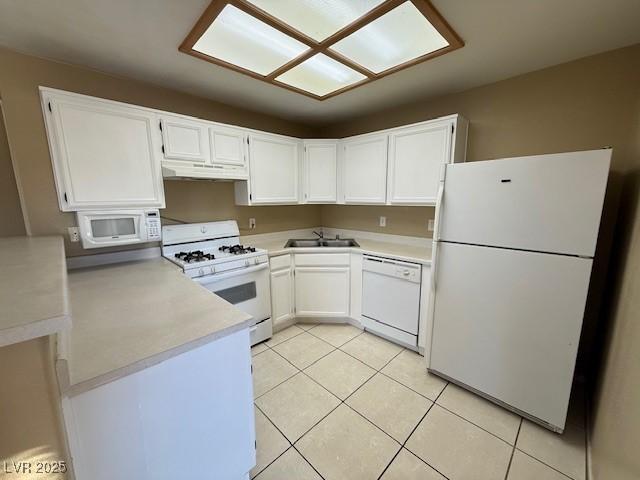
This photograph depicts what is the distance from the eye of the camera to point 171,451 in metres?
0.99

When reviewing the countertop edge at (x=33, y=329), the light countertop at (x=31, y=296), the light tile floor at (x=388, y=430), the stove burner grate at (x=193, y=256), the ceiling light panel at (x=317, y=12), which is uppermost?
the ceiling light panel at (x=317, y=12)

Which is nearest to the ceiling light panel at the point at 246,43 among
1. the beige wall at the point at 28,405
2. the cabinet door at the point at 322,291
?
the beige wall at the point at 28,405

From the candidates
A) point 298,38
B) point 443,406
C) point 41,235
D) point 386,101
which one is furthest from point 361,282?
point 41,235

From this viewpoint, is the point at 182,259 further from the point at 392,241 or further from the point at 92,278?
the point at 392,241

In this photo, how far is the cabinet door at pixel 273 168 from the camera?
2594mm

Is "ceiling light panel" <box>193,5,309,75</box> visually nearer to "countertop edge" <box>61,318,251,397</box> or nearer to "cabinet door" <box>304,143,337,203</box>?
"cabinet door" <box>304,143,337,203</box>

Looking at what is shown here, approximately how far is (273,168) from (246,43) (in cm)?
125

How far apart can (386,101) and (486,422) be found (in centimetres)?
274

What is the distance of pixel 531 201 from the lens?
58.0 inches

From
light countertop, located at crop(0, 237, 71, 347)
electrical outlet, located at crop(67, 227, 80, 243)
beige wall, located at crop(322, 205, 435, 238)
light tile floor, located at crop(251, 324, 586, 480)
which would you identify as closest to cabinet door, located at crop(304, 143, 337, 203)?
beige wall, located at crop(322, 205, 435, 238)

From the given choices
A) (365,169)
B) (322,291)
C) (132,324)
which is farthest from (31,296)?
Result: (365,169)

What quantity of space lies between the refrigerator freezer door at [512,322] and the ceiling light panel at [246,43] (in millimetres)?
1700

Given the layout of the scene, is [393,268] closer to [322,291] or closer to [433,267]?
[433,267]

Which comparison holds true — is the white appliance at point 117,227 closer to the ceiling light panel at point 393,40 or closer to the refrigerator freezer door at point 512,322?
the ceiling light panel at point 393,40
